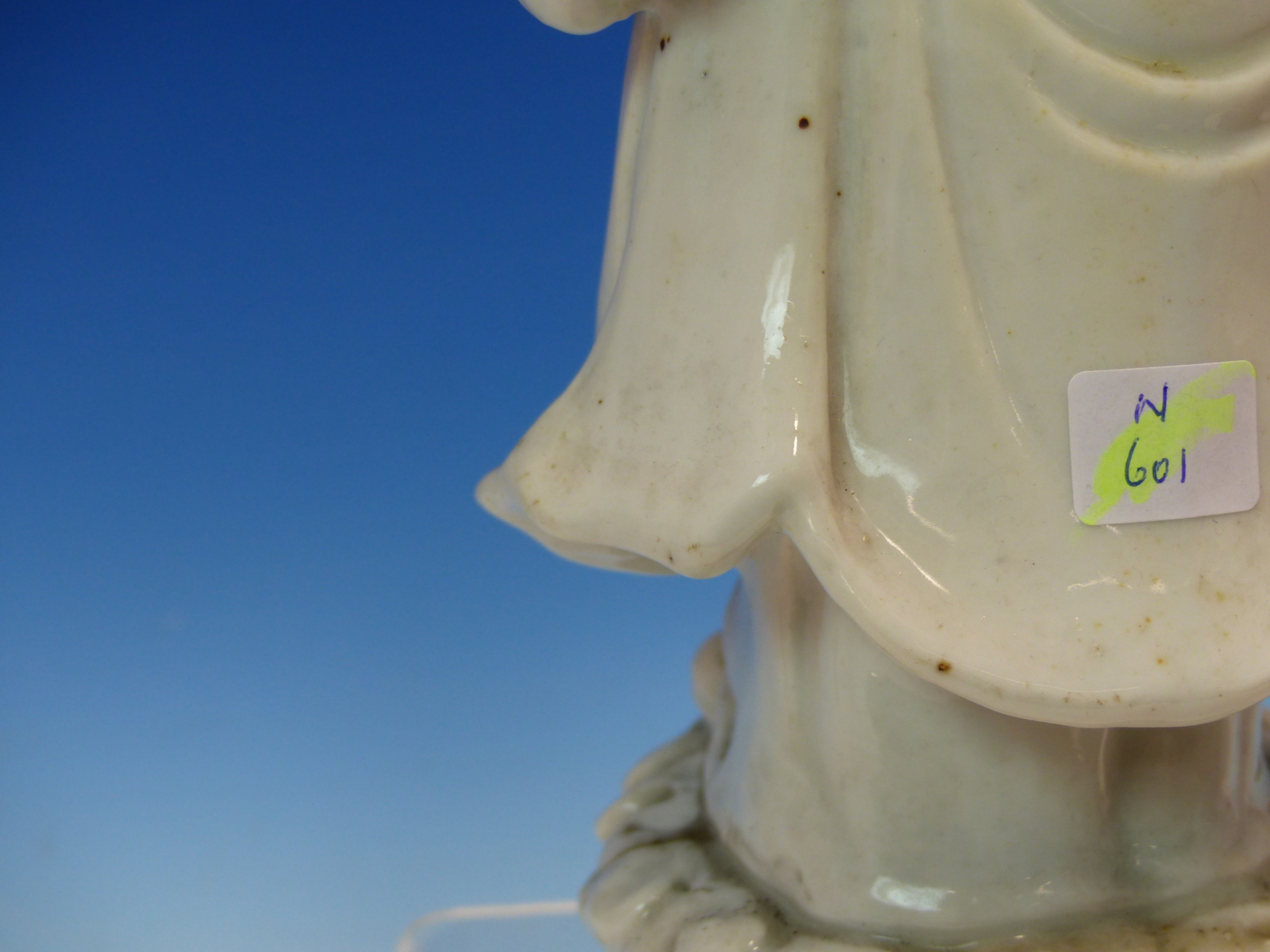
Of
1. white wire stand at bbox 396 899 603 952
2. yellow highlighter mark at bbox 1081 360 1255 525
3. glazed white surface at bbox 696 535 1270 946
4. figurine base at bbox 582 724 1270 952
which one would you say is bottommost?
white wire stand at bbox 396 899 603 952

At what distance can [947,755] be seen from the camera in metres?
0.73

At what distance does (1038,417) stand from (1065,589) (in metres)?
0.09

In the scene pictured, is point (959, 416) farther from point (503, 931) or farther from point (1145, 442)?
point (503, 931)

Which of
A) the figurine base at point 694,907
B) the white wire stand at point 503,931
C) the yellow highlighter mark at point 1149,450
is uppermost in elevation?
the yellow highlighter mark at point 1149,450

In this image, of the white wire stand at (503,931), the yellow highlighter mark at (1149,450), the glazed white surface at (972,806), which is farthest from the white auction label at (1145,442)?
the white wire stand at (503,931)

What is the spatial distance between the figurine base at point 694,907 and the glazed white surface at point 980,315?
0.57 ft

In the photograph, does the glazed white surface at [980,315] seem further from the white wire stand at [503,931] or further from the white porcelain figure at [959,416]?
the white wire stand at [503,931]

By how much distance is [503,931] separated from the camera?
1.37 m

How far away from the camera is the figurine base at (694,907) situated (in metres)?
0.72

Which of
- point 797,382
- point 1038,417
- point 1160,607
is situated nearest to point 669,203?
point 797,382

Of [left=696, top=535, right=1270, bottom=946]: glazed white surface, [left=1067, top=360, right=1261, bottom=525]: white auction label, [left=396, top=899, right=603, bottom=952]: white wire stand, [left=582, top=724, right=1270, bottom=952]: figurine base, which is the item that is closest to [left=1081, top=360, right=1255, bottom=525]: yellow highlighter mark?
[left=1067, top=360, right=1261, bottom=525]: white auction label

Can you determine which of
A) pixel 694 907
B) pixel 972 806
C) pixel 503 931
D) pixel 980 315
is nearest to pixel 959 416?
pixel 980 315

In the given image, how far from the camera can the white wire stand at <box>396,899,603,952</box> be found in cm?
133

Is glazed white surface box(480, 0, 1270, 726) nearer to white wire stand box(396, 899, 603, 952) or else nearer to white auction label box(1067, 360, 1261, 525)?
white auction label box(1067, 360, 1261, 525)
